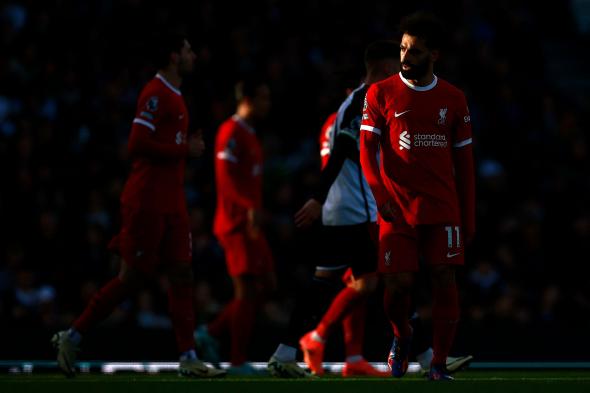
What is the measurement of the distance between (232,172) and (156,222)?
1936 millimetres

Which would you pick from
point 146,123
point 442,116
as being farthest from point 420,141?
point 146,123

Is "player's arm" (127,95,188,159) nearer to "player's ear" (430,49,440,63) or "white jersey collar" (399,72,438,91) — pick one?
"white jersey collar" (399,72,438,91)

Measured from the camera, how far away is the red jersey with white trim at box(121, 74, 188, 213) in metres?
9.01

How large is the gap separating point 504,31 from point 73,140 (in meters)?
7.77

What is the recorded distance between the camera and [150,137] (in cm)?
899

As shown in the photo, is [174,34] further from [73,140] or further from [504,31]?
[504,31]

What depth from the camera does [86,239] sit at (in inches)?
545

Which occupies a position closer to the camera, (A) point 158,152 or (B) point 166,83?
(A) point 158,152

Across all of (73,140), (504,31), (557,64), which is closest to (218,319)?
(73,140)

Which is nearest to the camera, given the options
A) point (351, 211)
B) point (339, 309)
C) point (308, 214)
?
point (308, 214)

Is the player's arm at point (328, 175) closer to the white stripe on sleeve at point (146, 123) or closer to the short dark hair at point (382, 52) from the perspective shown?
the short dark hair at point (382, 52)

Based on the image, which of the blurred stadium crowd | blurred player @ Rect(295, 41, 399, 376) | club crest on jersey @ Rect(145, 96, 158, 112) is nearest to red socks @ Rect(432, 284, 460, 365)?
blurred player @ Rect(295, 41, 399, 376)

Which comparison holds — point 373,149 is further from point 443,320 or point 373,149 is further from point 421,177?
point 443,320

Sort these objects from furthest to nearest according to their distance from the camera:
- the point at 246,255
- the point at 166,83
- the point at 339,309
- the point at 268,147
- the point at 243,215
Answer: the point at 268,147, the point at 243,215, the point at 246,255, the point at 339,309, the point at 166,83
